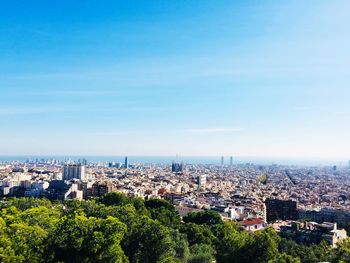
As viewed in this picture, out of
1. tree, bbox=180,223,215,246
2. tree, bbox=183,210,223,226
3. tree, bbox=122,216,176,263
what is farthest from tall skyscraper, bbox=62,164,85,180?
tree, bbox=122,216,176,263

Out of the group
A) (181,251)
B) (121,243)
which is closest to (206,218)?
(181,251)

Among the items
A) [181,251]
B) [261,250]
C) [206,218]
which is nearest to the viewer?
[261,250]

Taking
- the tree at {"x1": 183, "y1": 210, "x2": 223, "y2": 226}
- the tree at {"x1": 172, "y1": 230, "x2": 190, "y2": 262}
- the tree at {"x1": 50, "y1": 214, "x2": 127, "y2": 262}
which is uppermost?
the tree at {"x1": 50, "y1": 214, "x2": 127, "y2": 262}

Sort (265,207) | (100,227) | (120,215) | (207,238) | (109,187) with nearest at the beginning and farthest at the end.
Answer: (100,227), (120,215), (207,238), (265,207), (109,187)

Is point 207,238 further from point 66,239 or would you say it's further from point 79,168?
point 79,168

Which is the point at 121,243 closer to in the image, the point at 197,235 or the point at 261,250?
the point at 261,250

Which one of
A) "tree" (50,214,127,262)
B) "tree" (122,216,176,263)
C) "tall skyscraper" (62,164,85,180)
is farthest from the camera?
"tall skyscraper" (62,164,85,180)

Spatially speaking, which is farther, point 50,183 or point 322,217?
point 50,183

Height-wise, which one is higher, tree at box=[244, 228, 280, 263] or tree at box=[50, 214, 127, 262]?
tree at box=[50, 214, 127, 262]

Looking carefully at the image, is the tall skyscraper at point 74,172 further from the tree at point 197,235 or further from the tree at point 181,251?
the tree at point 181,251

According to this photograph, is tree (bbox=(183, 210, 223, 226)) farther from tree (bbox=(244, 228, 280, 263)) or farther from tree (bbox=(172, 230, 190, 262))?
tree (bbox=(244, 228, 280, 263))

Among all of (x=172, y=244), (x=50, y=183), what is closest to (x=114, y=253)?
(x=172, y=244)
